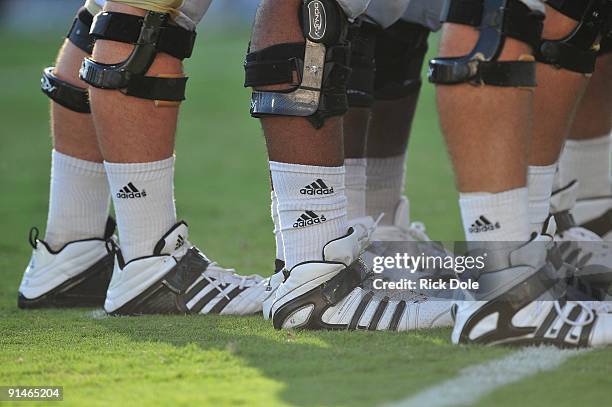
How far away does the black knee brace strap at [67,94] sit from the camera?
3.54 m

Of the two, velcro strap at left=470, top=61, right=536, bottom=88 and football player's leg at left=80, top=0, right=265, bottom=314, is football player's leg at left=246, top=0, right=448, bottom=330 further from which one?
velcro strap at left=470, top=61, right=536, bottom=88

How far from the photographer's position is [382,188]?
4.10m

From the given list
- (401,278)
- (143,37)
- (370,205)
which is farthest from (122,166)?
(370,205)

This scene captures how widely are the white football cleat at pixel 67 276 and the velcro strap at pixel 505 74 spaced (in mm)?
1498

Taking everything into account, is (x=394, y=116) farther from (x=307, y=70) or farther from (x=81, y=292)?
(x=81, y=292)

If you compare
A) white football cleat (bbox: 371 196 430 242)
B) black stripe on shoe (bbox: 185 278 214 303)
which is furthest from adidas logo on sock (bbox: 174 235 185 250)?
white football cleat (bbox: 371 196 430 242)

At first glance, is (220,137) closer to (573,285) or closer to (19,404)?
(573,285)

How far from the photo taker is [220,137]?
891 centimetres

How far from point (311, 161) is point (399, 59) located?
1188 millimetres

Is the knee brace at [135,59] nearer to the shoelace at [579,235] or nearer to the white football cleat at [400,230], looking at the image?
the white football cleat at [400,230]

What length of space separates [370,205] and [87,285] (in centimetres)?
111

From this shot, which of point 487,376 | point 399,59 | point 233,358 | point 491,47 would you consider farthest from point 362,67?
point 487,376

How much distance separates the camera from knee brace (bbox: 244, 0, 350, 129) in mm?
2906

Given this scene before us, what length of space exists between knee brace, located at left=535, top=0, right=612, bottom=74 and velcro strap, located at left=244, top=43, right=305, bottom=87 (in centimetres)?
68
